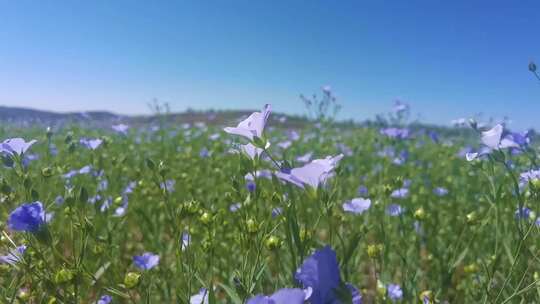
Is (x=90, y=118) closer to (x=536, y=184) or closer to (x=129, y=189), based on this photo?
(x=129, y=189)

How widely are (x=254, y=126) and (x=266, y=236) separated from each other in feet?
0.98

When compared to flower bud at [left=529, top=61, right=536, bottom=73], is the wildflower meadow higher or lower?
lower

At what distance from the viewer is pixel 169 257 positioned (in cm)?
246

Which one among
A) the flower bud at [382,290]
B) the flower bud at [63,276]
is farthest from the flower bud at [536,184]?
the flower bud at [63,276]

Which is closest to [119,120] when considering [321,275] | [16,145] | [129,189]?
[129,189]

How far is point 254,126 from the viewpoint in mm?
1176

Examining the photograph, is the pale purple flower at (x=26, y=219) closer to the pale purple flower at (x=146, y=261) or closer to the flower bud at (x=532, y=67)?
the pale purple flower at (x=146, y=261)

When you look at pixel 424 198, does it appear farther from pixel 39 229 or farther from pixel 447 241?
pixel 39 229

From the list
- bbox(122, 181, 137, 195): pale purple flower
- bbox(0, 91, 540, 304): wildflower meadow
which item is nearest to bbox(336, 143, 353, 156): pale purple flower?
bbox(0, 91, 540, 304): wildflower meadow

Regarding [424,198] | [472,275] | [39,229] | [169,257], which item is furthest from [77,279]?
[424,198]

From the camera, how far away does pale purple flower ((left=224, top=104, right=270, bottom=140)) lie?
1152 millimetres

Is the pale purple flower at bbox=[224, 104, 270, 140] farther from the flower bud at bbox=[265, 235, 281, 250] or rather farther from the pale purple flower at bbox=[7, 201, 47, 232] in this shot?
the pale purple flower at bbox=[7, 201, 47, 232]

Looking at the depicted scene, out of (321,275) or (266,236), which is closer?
(321,275)

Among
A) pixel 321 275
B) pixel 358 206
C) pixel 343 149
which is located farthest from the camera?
pixel 343 149
